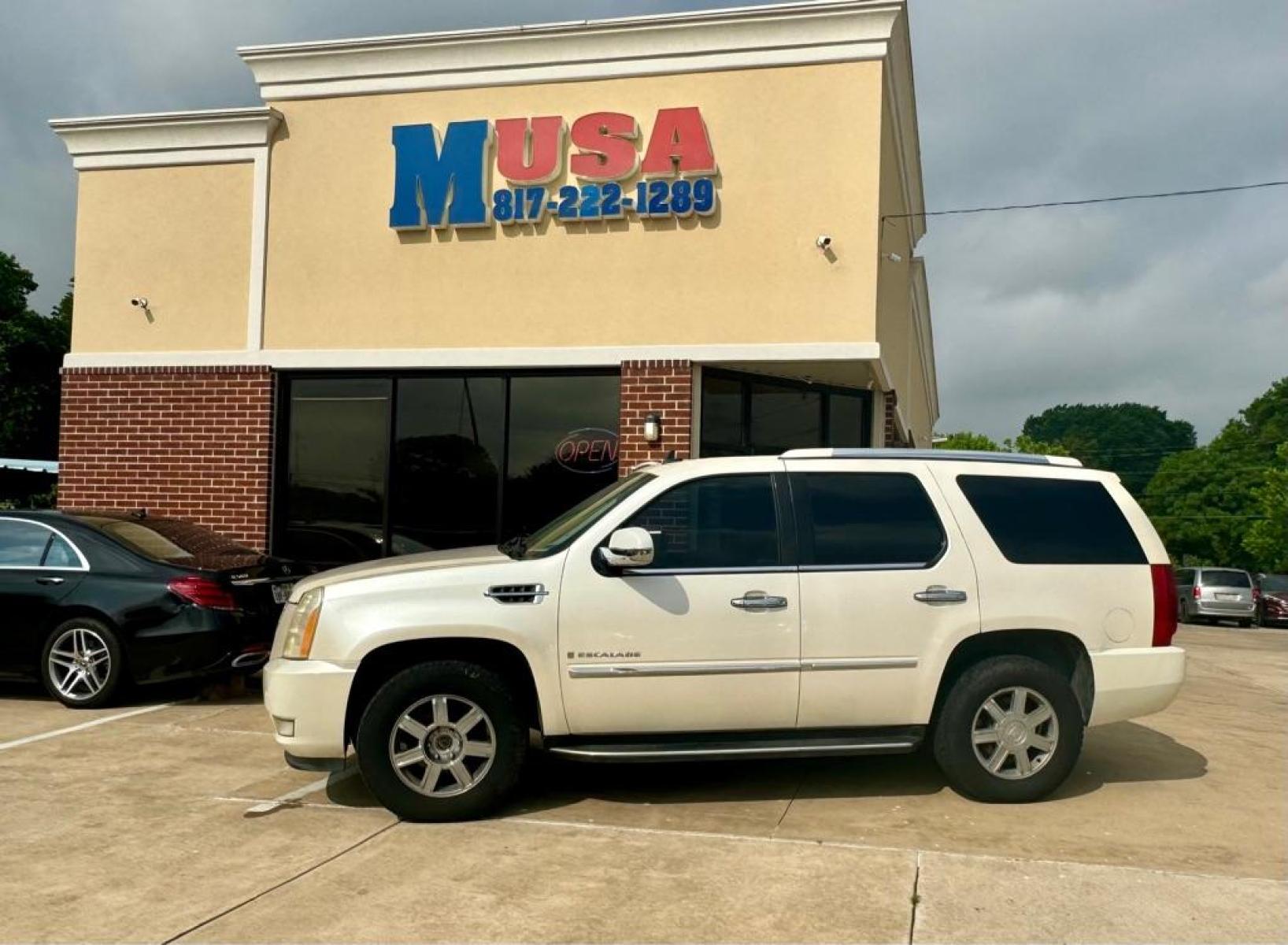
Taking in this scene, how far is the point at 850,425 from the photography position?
38.0ft

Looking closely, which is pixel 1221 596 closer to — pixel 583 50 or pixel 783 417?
pixel 783 417

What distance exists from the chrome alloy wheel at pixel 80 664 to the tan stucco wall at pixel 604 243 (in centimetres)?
423

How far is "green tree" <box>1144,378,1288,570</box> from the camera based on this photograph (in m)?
74.9

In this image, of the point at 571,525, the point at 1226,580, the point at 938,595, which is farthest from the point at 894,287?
the point at 1226,580

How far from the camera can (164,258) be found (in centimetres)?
1176

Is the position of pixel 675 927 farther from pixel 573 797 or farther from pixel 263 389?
pixel 263 389

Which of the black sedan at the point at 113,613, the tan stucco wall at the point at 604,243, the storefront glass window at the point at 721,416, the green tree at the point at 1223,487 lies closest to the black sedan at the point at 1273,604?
the storefront glass window at the point at 721,416

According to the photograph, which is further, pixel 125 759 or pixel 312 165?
pixel 312 165

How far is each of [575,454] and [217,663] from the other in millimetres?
4103

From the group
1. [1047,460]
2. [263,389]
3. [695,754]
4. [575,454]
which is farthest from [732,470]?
[263,389]

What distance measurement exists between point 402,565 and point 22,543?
460 centimetres

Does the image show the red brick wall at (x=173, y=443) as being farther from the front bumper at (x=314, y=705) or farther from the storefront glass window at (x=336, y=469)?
the front bumper at (x=314, y=705)

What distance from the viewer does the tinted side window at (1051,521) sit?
5.91 m

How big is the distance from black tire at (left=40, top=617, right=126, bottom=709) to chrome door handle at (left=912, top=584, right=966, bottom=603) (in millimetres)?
5904
